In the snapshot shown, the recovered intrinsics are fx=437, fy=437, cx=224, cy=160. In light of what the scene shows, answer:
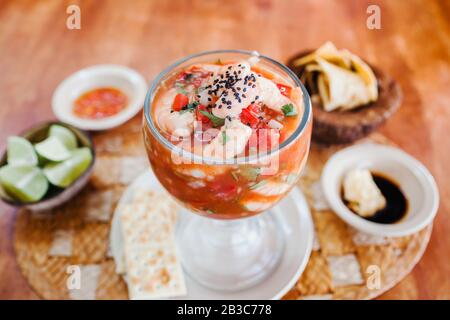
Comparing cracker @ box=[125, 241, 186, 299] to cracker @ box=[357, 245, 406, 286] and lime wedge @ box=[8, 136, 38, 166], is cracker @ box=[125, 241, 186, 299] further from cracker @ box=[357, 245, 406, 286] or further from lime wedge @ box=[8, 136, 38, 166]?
cracker @ box=[357, 245, 406, 286]

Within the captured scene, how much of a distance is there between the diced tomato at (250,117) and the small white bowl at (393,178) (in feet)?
1.91

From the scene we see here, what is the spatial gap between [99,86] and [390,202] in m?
1.35

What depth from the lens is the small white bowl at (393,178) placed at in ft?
4.56

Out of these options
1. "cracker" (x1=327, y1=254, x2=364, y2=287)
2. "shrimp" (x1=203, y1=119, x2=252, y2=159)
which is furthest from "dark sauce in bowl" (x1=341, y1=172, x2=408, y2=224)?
"shrimp" (x1=203, y1=119, x2=252, y2=159)

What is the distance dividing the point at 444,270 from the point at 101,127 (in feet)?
4.43

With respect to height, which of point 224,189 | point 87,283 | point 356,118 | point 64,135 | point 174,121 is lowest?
point 87,283

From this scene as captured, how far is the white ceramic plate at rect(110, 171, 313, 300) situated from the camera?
4.29 ft

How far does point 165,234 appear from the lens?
1466 millimetres

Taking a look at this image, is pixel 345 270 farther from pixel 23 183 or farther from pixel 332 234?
pixel 23 183

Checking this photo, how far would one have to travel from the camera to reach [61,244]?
57.7 inches

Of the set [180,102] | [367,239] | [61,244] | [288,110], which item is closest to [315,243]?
[367,239]

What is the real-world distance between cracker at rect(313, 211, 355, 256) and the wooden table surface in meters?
0.45
